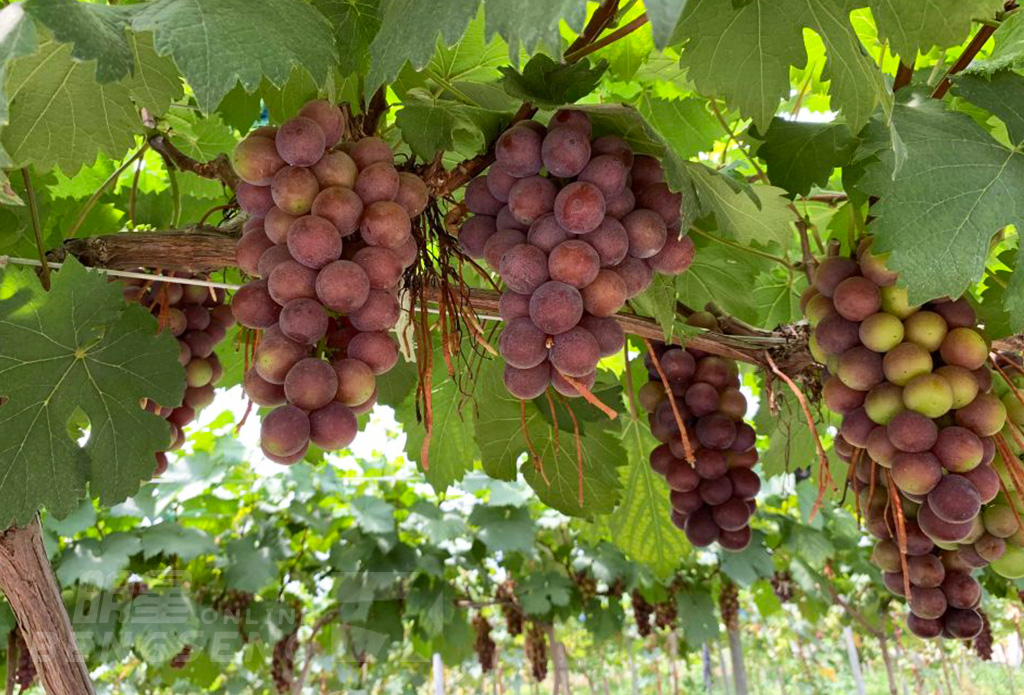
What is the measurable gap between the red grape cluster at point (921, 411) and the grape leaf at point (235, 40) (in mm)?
887

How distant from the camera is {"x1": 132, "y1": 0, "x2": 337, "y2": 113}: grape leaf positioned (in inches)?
32.8

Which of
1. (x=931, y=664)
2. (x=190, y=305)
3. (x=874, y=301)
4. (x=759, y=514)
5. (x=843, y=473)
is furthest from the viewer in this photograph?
(x=931, y=664)

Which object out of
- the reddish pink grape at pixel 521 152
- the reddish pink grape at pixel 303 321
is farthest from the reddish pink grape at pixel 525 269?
the reddish pink grape at pixel 303 321

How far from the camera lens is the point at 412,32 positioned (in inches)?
35.7

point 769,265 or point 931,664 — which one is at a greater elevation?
point 769,265

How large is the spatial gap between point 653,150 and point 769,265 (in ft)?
3.33

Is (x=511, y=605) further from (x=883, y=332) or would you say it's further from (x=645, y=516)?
(x=883, y=332)

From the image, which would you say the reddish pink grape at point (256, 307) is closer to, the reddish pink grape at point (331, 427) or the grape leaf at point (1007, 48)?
the reddish pink grape at point (331, 427)

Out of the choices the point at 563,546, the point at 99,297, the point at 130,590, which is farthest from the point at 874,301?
the point at 563,546

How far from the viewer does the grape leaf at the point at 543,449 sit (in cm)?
171

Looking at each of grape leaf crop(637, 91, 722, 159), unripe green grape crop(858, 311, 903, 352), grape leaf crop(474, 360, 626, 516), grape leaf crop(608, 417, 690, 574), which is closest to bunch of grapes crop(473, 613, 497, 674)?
grape leaf crop(608, 417, 690, 574)

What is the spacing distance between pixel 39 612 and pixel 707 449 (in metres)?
1.17

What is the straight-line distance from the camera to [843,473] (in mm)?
2424

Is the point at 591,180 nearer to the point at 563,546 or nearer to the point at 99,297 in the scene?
the point at 99,297
